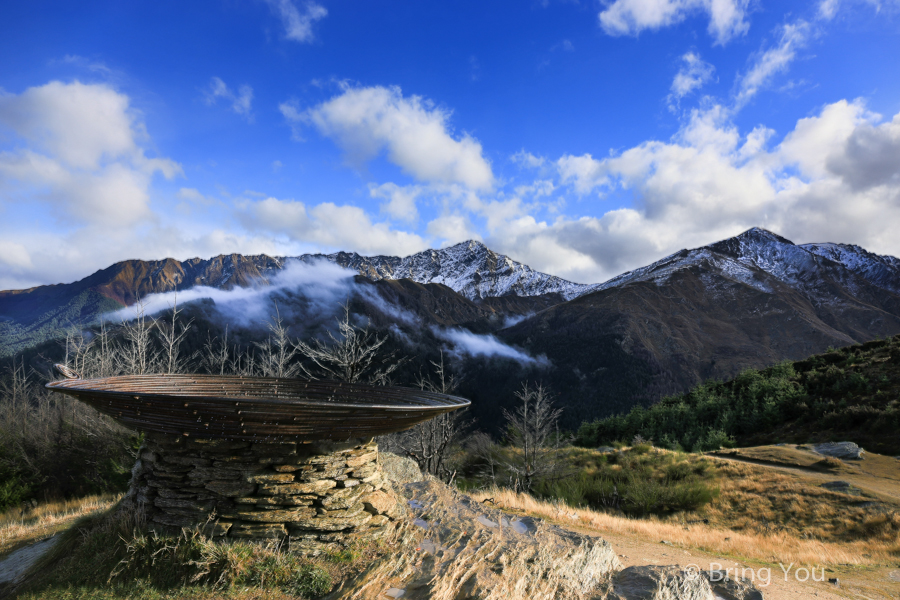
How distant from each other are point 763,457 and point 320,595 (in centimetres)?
1917

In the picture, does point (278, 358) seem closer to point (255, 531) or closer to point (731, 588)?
point (255, 531)

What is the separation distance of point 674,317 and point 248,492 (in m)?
113

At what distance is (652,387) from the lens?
8056 centimetres

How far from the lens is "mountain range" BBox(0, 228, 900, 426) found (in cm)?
8444

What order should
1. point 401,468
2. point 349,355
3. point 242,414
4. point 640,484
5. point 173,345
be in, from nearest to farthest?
point 242,414, point 401,468, point 640,484, point 349,355, point 173,345

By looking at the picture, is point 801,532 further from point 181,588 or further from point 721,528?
point 181,588

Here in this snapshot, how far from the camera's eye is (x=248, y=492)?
4078 millimetres

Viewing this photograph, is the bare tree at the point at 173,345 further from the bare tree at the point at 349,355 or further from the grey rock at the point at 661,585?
the grey rock at the point at 661,585

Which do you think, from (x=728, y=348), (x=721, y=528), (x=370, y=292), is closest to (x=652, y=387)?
(x=728, y=348)

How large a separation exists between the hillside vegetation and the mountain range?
47.4 metres

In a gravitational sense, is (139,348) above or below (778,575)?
above

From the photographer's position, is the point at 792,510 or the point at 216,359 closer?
the point at 792,510

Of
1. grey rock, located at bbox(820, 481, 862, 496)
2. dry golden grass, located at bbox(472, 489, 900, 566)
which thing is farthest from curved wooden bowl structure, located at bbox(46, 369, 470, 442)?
grey rock, located at bbox(820, 481, 862, 496)

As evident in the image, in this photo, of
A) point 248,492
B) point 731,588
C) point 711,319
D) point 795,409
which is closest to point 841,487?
point 731,588
